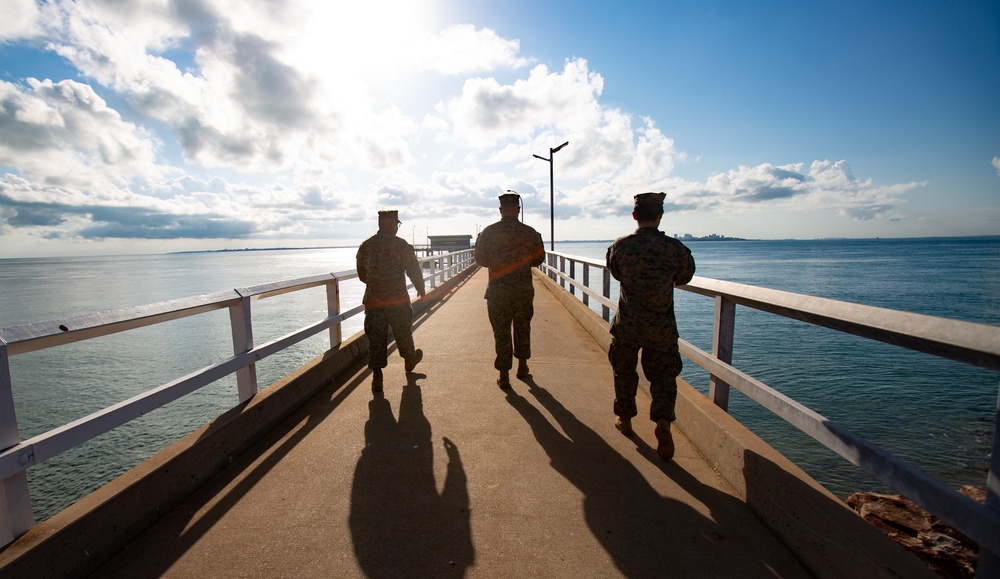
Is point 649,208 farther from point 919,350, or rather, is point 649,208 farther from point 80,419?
point 80,419

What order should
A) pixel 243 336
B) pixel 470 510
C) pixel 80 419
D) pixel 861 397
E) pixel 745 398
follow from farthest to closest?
pixel 861 397 → pixel 745 398 → pixel 243 336 → pixel 470 510 → pixel 80 419

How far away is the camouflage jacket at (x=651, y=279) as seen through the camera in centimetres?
334

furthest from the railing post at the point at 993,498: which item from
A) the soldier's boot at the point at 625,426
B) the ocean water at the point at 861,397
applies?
the ocean water at the point at 861,397

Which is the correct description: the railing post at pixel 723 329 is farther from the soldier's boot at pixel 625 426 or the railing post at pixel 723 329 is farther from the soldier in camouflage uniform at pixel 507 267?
the soldier in camouflage uniform at pixel 507 267

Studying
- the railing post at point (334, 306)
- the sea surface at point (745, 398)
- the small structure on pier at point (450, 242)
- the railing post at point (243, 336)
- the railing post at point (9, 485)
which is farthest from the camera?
the small structure on pier at point (450, 242)

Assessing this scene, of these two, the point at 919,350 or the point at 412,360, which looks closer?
the point at 919,350

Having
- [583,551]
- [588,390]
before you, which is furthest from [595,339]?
[583,551]

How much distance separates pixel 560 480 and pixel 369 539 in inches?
48.6

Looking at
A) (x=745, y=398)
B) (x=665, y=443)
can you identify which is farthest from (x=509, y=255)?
(x=745, y=398)

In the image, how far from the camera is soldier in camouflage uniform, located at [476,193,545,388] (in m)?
5.02

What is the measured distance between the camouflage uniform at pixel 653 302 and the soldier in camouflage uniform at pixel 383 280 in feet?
7.99

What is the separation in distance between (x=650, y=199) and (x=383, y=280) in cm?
289

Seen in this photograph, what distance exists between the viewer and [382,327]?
505cm

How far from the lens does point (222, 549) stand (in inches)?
95.0
